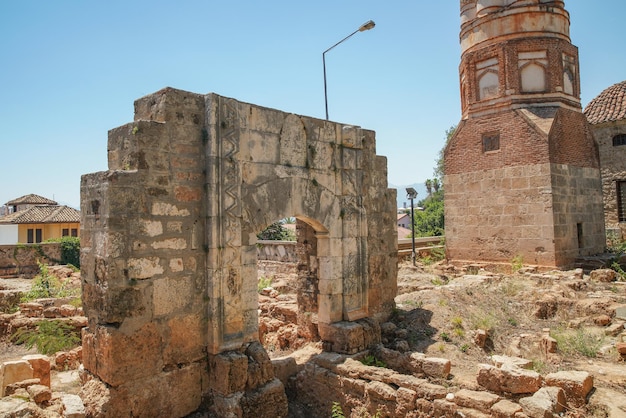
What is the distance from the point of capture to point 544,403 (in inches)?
193

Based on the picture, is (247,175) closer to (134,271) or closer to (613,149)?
(134,271)

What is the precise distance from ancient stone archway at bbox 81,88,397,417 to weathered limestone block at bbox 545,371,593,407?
115 inches

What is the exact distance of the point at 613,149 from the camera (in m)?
19.3

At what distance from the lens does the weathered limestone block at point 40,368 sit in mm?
6048

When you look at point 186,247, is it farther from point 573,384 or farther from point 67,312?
point 67,312

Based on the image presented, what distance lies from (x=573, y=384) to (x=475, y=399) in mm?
1178

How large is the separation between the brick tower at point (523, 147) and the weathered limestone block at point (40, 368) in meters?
12.7

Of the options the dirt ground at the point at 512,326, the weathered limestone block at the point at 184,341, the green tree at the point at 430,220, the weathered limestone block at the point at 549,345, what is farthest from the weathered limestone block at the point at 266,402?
the green tree at the point at 430,220

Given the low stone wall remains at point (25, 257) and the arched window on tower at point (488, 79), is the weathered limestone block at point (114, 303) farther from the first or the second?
the low stone wall remains at point (25, 257)

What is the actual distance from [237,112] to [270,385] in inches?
147

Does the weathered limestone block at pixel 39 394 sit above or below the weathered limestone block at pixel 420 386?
above

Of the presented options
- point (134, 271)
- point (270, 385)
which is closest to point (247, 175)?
point (134, 271)

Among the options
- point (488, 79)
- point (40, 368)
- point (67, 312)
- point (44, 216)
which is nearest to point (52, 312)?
point (67, 312)

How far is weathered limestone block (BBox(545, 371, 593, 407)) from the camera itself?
17.1 ft
